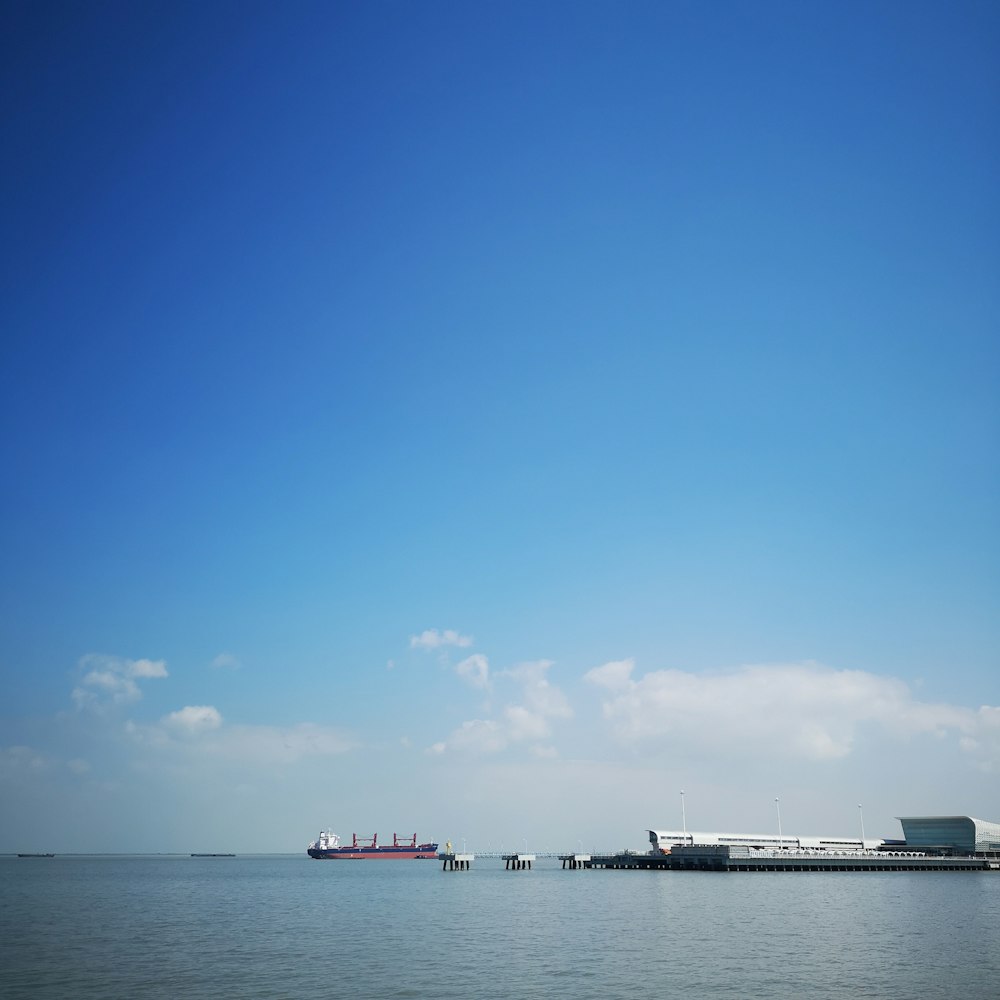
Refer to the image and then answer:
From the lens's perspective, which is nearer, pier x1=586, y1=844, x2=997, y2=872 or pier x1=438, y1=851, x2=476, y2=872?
pier x1=586, y1=844, x2=997, y2=872

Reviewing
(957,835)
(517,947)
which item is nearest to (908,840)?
(957,835)

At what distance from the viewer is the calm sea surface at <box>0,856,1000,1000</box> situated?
37.2 metres

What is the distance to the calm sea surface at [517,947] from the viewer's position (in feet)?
122

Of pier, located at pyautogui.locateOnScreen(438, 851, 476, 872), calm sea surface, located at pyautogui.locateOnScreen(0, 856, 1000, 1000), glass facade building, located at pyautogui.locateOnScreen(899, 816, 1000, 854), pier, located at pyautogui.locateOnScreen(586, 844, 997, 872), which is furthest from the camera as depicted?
pier, located at pyautogui.locateOnScreen(438, 851, 476, 872)

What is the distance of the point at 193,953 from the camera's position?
47750 millimetres

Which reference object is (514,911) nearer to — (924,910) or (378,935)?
(378,935)

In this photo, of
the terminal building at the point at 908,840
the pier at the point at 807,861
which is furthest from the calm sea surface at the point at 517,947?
the terminal building at the point at 908,840

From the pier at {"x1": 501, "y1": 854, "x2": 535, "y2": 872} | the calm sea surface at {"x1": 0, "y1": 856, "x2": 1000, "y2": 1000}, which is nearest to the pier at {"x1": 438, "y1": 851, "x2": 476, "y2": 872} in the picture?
the pier at {"x1": 501, "y1": 854, "x2": 535, "y2": 872}

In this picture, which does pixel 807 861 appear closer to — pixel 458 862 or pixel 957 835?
pixel 957 835

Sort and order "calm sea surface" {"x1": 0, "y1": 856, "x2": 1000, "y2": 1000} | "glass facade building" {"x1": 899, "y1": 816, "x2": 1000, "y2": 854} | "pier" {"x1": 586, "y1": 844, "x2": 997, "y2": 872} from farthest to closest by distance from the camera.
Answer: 1. "glass facade building" {"x1": 899, "y1": 816, "x2": 1000, "y2": 854}
2. "pier" {"x1": 586, "y1": 844, "x2": 997, "y2": 872}
3. "calm sea surface" {"x1": 0, "y1": 856, "x2": 1000, "y2": 1000}

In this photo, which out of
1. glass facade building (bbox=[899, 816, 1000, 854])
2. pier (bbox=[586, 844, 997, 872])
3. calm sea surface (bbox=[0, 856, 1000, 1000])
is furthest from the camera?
glass facade building (bbox=[899, 816, 1000, 854])

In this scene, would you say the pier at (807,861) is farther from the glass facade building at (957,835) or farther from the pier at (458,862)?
the pier at (458,862)

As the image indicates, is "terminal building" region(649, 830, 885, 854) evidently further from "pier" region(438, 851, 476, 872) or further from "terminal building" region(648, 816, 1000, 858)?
"pier" region(438, 851, 476, 872)

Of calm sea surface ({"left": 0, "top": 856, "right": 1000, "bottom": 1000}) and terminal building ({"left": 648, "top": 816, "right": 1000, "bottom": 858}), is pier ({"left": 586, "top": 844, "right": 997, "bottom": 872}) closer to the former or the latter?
terminal building ({"left": 648, "top": 816, "right": 1000, "bottom": 858})
